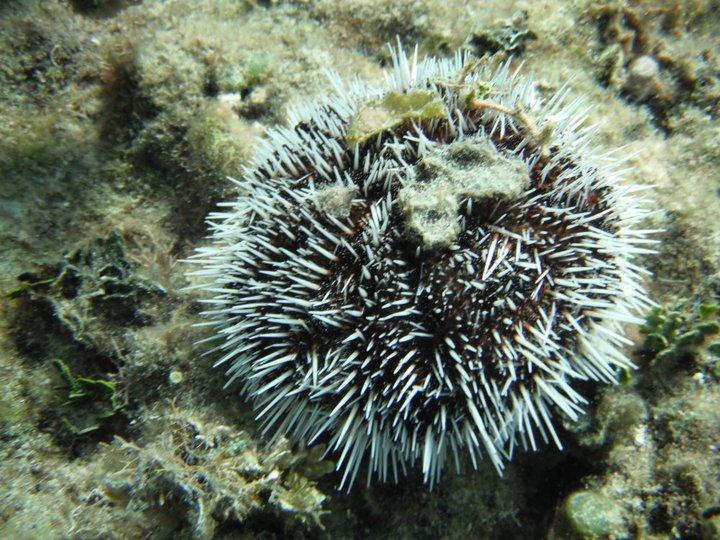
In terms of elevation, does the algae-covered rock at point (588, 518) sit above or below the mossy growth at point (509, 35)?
below

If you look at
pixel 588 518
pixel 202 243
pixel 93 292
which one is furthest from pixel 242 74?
pixel 588 518

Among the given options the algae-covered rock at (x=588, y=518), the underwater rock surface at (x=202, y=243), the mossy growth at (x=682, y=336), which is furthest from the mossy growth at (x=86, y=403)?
the mossy growth at (x=682, y=336)

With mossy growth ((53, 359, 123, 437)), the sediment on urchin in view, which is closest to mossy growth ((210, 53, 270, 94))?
the sediment on urchin

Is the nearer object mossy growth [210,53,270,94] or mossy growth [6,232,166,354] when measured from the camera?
mossy growth [6,232,166,354]

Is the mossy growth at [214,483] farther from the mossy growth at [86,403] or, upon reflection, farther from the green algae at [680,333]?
the green algae at [680,333]

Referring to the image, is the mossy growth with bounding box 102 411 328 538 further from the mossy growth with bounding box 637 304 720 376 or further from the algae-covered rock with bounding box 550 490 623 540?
the mossy growth with bounding box 637 304 720 376

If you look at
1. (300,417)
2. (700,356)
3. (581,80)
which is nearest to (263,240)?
Result: (300,417)

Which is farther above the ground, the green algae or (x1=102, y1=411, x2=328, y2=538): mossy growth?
the green algae
